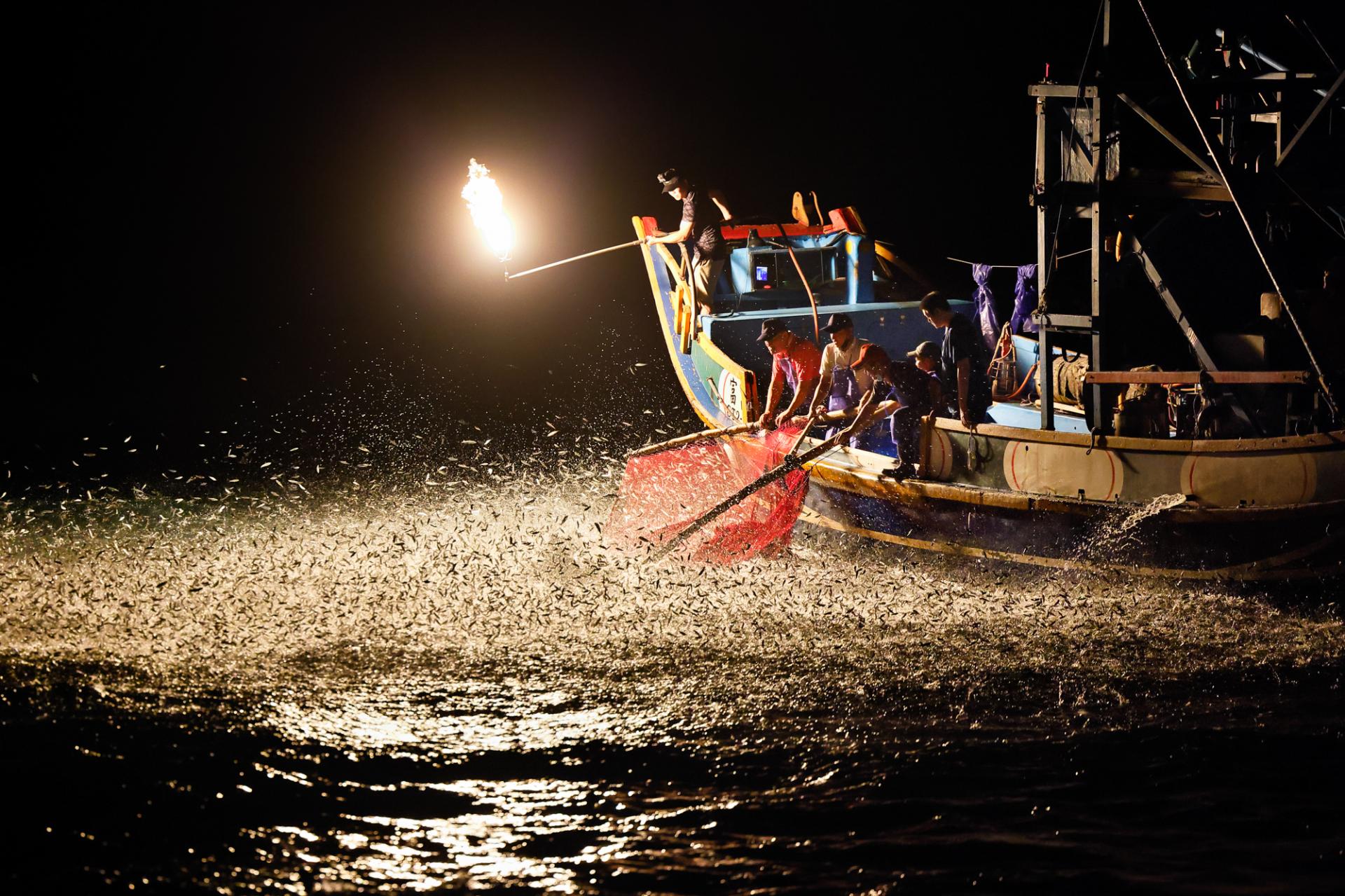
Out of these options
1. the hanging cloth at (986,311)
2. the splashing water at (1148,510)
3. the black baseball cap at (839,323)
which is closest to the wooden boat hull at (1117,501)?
the splashing water at (1148,510)

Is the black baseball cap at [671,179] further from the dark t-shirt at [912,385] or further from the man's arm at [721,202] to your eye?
the dark t-shirt at [912,385]

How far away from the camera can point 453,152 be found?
29.8 meters

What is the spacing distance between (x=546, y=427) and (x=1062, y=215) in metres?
11.6

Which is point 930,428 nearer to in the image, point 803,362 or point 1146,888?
point 803,362

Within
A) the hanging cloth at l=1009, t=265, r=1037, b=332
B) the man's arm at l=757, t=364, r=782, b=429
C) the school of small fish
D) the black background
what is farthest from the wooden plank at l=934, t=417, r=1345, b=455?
the black background

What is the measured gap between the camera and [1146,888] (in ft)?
15.8

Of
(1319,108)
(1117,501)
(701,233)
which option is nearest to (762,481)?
(1117,501)

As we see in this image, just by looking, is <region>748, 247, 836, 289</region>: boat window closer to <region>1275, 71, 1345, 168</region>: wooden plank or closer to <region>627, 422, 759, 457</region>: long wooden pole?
<region>627, 422, 759, 457</region>: long wooden pole

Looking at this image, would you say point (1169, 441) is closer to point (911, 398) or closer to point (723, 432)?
point (911, 398)

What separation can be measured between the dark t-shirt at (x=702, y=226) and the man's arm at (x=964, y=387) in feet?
11.3

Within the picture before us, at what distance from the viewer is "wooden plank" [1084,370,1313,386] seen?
286 inches

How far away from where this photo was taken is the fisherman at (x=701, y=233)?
1143cm

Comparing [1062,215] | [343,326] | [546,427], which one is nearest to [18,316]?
[343,326]

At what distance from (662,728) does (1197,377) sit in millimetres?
3993
